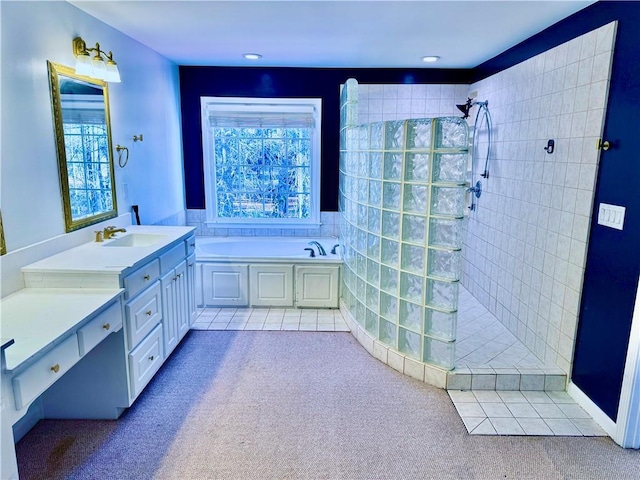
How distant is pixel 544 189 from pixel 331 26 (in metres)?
1.80

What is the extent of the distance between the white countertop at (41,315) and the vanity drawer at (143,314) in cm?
20

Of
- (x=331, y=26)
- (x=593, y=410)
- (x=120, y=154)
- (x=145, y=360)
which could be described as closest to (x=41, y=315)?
(x=145, y=360)

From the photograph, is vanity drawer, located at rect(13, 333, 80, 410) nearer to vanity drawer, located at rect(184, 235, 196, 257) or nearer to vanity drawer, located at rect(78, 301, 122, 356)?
vanity drawer, located at rect(78, 301, 122, 356)

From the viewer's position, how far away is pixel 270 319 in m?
3.73

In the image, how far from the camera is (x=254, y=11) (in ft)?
8.33

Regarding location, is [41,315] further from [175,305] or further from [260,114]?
[260,114]

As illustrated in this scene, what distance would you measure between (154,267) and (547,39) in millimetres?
2944

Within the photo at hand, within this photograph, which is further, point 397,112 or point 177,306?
point 397,112

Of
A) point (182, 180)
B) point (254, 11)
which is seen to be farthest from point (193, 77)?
point (254, 11)

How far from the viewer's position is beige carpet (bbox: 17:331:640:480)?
198 cm

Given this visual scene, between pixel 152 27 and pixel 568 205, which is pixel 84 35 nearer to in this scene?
pixel 152 27

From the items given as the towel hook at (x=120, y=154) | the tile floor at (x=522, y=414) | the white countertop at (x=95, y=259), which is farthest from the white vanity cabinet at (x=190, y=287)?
the tile floor at (x=522, y=414)

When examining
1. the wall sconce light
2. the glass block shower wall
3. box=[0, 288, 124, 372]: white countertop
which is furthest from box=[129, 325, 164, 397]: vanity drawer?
the wall sconce light

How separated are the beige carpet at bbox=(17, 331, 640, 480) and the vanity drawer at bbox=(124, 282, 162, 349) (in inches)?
16.5
